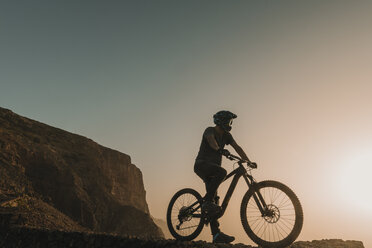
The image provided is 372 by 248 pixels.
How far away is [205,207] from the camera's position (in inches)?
201

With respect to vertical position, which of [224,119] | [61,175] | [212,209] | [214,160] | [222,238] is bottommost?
[61,175]

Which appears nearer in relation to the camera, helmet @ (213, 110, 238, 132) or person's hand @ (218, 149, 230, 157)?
person's hand @ (218, 149, 230, 157)

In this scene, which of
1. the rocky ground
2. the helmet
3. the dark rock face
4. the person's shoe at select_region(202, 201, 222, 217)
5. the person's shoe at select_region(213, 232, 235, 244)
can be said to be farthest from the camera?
the dark rock face

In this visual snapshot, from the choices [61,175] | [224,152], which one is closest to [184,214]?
[224,152]

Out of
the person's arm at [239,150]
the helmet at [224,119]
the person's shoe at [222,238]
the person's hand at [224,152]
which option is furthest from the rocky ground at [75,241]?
the helmet at [224,119]

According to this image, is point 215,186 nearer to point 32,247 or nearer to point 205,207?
point 205,207

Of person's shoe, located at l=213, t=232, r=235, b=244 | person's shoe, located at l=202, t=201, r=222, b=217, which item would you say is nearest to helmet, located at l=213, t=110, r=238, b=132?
person's shoe, located at l=202, t=201, r=222, b=217

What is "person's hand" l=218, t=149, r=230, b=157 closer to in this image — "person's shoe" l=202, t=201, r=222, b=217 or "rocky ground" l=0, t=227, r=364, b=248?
"person's shoe" l=202, t=201, r=222, b=217

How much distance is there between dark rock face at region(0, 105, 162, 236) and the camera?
14.7 m

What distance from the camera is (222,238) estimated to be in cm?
481

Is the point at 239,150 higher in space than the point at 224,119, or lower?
lower

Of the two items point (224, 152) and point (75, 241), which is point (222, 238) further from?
point (75, 241)

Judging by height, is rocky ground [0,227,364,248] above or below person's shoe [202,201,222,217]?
below

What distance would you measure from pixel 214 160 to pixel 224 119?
96cm
